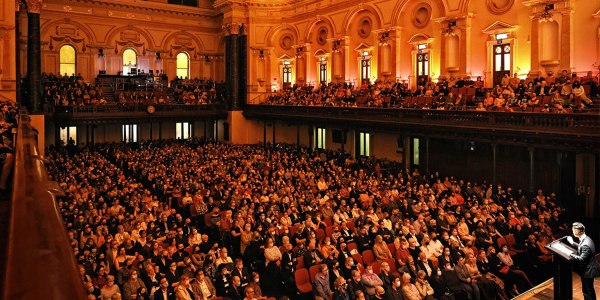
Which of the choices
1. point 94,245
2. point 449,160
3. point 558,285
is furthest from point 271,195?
point 449,160

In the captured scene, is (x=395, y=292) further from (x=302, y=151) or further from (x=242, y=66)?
(x=242, y=66)

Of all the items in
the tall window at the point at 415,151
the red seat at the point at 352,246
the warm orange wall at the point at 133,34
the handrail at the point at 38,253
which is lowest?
the red seat at the point at 352,246

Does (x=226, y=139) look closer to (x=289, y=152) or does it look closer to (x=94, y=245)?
(x=289, y=152)

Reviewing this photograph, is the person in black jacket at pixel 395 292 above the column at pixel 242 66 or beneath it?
beneath

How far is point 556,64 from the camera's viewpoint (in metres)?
22.3

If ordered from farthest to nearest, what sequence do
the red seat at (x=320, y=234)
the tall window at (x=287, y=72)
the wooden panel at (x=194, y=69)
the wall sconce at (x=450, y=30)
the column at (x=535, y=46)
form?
the wooden panel at (x=194, y=69) < the tall window at (x=287, y=72) < the wall sconce at (x=450, y=30) < the column at (x=535, y=46) < the red seat at (x=320, y=234)

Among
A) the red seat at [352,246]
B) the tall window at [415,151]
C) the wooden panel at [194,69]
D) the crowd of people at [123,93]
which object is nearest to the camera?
the red seat at [352,246]

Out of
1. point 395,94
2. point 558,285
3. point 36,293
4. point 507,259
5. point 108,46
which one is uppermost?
point 108,46

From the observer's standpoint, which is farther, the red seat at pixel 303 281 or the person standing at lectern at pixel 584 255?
the red seat at pixel 303 281

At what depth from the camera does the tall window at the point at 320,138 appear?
34.8 m

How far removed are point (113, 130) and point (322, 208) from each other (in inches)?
1084

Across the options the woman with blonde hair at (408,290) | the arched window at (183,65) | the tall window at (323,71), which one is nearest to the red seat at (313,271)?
the woman with blonde hair at (408,290)

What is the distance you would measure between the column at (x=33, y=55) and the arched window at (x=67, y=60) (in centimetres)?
703

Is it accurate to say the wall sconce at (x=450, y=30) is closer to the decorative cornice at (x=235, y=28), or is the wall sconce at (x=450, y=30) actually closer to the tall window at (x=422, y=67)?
the tall window at (x=422, y=67)
